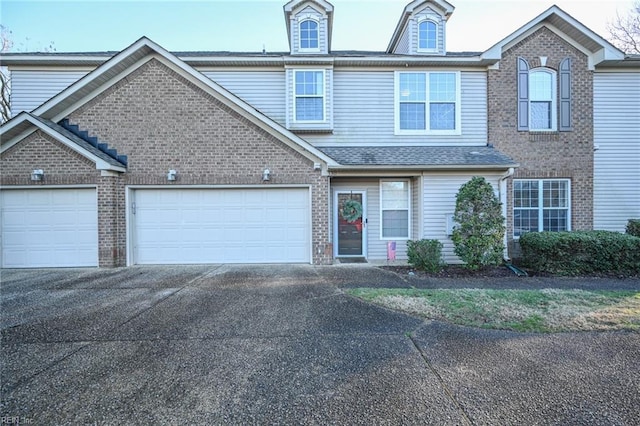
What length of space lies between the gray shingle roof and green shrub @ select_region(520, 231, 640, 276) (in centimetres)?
242

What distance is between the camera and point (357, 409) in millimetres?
2529

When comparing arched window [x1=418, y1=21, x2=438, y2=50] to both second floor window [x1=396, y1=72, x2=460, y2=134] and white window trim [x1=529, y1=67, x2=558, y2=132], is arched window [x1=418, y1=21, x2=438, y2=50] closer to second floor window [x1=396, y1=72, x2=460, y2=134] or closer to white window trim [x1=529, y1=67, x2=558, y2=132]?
second floor window [x1=396, y1=72, x2=460, y2=134]

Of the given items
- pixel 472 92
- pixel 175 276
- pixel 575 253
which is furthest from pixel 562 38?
pixel 175 276

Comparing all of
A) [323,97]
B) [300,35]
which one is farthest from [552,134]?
[300,35]

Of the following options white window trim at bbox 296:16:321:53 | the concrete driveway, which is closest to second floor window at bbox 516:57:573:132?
white window trim at bbox 296:16:321:53

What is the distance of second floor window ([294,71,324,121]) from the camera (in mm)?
9852

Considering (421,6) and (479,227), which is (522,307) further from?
(421,6)

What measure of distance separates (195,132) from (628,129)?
1357 cm

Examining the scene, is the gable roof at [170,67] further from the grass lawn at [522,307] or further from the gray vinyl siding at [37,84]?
the grass lawn at [522,307]

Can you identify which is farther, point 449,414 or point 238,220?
point 238,220

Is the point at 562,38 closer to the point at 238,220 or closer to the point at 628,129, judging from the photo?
the point at 628,129

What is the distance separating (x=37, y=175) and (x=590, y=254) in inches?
555

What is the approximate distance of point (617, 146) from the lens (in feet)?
32.5

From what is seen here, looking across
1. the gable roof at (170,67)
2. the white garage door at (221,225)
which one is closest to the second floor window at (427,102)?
the gable roof at (170,67)
